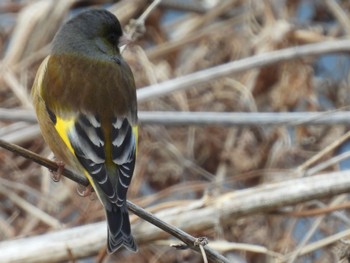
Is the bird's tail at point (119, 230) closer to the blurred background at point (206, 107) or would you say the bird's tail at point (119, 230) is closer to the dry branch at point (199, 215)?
the dry branch at point (199, 215)

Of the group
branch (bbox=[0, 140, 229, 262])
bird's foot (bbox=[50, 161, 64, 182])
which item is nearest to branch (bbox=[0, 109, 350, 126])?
bird's foot (bbox=[50, 161, 64, 182])

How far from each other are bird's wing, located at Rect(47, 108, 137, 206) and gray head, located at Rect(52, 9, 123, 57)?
0.38 m

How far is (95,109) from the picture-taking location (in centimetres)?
400

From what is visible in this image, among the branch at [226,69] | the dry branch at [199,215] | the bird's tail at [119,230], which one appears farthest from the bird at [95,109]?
the branch at [226,69]

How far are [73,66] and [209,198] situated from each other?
34.2 inches

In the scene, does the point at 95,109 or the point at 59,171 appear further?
the point at 95,109

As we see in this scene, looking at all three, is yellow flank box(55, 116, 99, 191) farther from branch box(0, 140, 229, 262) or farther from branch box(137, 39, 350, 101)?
branch box(137, 39, 350, 101)

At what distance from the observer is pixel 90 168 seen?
3.73 m

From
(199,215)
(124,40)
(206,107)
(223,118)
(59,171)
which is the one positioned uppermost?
(124,40)

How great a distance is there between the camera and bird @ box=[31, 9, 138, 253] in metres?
3.71

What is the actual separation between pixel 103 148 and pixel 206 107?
220cm

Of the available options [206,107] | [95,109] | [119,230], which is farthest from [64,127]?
[206,107]

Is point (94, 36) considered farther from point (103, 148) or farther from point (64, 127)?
point (103, 148)

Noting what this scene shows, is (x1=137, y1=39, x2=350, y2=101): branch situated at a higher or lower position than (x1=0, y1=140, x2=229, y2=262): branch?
lower
